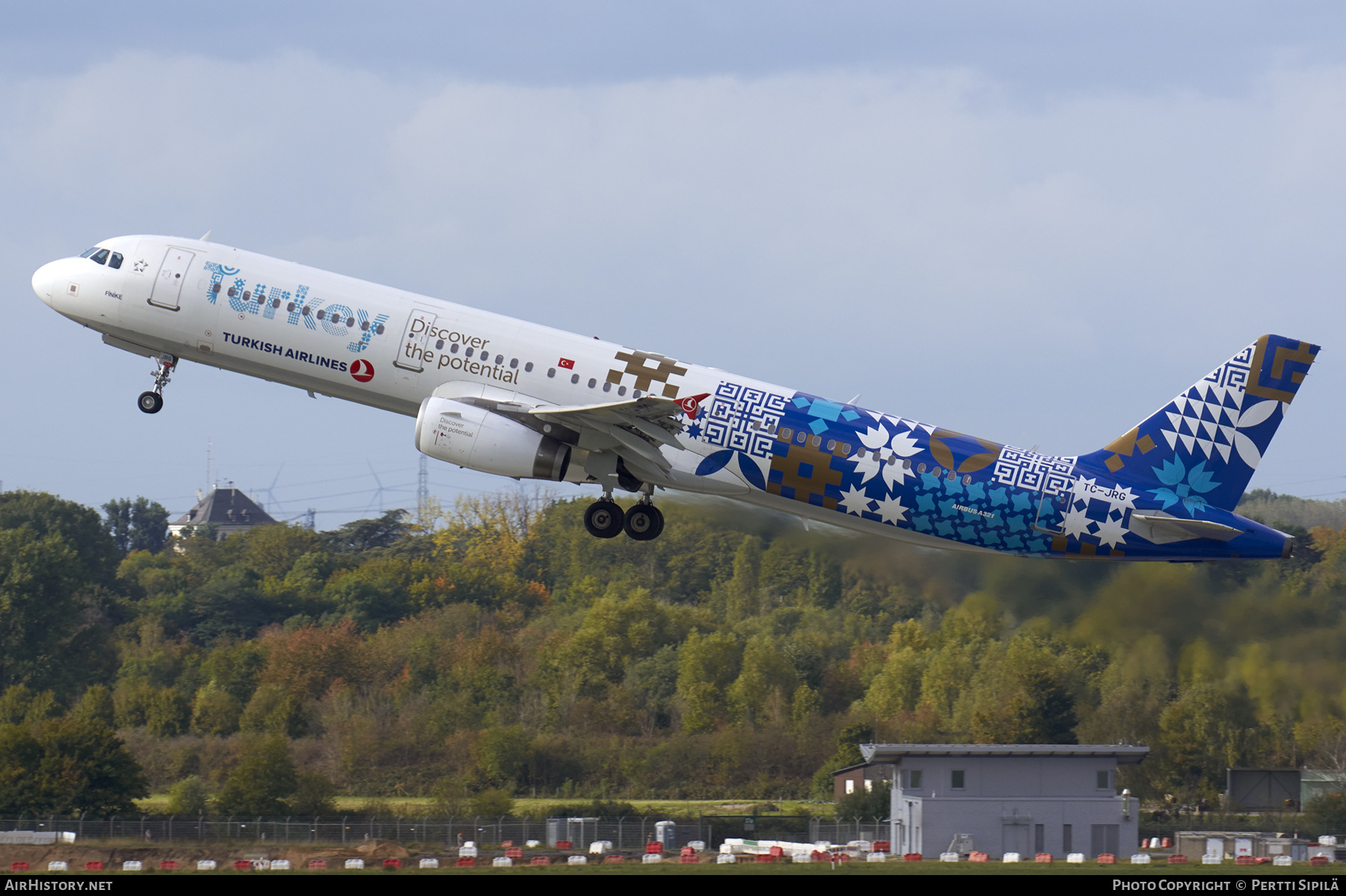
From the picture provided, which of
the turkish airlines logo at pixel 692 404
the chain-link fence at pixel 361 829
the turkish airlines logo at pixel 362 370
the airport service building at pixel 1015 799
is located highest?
the turkish airlines logo at pixel 362 370

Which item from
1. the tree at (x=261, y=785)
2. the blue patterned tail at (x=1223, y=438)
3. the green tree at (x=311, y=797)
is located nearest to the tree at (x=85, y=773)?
the tree at (x=261, y=785)

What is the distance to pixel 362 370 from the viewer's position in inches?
1393

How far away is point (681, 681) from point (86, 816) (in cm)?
2868

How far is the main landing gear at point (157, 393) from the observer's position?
1481 inches

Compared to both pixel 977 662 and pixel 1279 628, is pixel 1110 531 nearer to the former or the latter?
pixel 1279 628

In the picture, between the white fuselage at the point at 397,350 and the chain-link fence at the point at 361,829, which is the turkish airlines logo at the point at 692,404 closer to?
the white fuselage at the point at 397,350

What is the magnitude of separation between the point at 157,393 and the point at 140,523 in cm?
12534

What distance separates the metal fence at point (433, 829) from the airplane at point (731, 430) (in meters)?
21.4

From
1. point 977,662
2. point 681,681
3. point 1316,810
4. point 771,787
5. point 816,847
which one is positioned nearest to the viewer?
point 816,847

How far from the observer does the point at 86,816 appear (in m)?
56.5

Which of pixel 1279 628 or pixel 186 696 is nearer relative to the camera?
pixel 1279 628

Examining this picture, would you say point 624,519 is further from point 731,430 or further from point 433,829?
point 433,829

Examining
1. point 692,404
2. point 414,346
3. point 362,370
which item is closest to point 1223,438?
point 692,404
